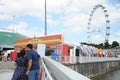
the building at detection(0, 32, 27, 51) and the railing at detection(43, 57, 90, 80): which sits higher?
the building at detection(0, 32, 27, 51)

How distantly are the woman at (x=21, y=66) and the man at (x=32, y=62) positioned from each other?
0.53m

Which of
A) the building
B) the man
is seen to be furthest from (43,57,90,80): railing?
the building

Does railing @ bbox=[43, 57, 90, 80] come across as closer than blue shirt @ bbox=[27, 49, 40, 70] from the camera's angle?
Yes

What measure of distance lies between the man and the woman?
529 mm

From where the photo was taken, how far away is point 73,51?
127 feet

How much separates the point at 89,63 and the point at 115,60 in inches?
1062

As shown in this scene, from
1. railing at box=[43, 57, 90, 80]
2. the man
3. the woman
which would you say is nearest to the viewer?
railing at box=[43, 57, 90, 80]

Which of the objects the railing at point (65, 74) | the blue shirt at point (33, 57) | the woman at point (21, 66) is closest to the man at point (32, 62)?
the blue shirt at point (33, 57)

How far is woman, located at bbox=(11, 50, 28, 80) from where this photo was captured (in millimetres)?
10859

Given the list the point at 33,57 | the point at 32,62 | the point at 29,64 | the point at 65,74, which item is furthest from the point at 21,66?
the point at 65,74

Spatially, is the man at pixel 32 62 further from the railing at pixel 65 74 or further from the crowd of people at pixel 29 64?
the railing at pixel 65 74

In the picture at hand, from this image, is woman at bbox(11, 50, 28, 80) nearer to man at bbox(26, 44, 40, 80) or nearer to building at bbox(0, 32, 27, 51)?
man at bbox(26, 44, 40, 80)

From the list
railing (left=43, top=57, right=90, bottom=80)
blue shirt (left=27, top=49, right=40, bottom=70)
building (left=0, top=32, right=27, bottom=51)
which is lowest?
railing (left=43, top=57, right=90, bottom=80)

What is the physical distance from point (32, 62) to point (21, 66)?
0.91m
